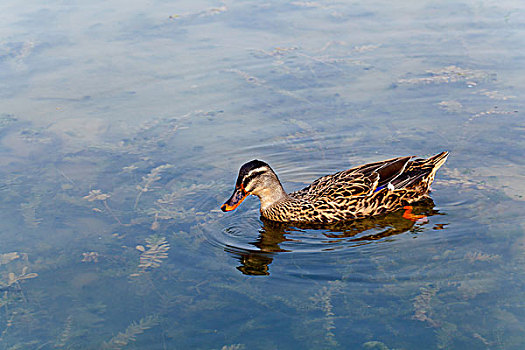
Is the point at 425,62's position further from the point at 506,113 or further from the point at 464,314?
the point at 464,314

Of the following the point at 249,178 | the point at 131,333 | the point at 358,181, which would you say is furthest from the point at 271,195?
the point at 131,333

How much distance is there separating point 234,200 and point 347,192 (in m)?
1.32

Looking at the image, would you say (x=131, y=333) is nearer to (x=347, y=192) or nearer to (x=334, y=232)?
(x=334, y=232)

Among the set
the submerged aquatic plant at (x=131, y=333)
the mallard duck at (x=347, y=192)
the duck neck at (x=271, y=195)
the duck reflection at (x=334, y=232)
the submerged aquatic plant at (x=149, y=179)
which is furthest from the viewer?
the submerged aquatic plant at (x=149, y=179)

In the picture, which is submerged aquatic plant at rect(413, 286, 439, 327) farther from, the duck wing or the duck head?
the duck head

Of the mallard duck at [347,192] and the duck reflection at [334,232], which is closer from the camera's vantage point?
the duck reflection at [334,232]

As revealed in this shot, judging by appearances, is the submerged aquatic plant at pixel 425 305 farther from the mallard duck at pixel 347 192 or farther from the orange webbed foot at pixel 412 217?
the mallard duck at pixel 347 192

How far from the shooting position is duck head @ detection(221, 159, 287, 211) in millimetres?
7500

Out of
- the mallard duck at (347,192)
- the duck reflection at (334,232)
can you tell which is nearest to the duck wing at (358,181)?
the mallard duck at (347,192)

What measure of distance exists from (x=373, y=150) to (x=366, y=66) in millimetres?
2907

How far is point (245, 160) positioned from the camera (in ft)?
29.3

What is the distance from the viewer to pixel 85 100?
1085 cm

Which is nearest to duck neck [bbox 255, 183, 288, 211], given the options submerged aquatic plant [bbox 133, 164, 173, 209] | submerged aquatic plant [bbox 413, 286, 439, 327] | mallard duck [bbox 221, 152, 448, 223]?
mallard duck [bbox 221, 152, 448, 223]

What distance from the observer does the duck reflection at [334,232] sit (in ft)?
22.2
